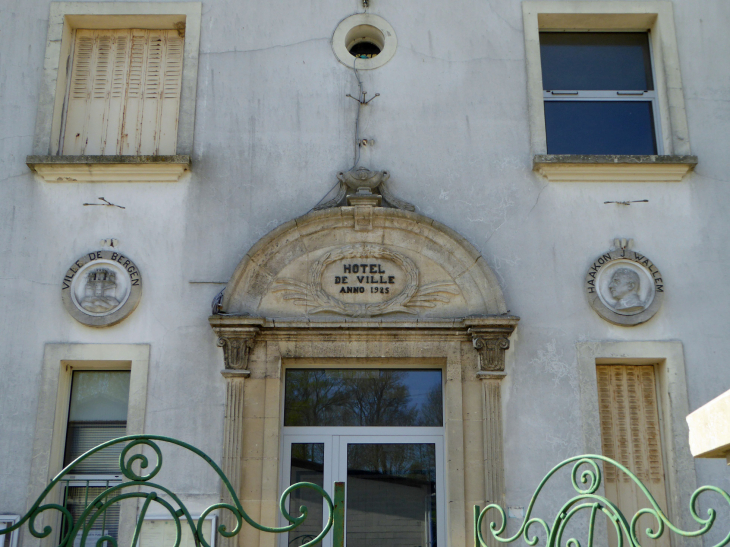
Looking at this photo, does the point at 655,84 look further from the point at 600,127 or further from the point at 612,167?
the point at 612,167

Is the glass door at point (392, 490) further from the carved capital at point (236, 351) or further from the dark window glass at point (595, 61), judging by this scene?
the dark window glass at point (595, 61)

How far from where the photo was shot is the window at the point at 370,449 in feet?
23.0

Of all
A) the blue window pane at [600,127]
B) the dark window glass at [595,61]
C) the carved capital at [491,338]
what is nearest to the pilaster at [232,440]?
the carved capital at [491,338]

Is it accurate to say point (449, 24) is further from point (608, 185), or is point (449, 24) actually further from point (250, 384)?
point (250, 384)

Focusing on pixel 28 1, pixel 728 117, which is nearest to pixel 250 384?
pixel 28 1

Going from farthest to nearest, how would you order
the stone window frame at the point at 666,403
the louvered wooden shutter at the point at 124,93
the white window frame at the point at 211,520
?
the louvered wooden shutter at the point at 124,93
the stone window frame at the point at 666,403
the white window frame at the point at 211,520

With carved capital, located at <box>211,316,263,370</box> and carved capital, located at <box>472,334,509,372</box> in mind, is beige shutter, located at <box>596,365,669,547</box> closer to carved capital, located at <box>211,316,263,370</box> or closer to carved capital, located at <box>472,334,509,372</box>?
carved capital, located at <box>472,334,509,372</box>

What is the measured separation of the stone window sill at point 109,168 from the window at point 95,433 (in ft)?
5.93

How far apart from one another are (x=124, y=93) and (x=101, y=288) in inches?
83.0

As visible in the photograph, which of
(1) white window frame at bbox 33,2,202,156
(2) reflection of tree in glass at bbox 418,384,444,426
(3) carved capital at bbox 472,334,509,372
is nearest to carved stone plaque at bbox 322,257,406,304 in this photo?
(3) carved capital at bbox 472,334,509,372

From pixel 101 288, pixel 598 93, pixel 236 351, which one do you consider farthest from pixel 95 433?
pixel 598 93

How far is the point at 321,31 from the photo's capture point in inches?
320

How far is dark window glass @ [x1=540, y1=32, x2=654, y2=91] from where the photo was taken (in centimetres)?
831

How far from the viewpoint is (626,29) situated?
842 centimetres
